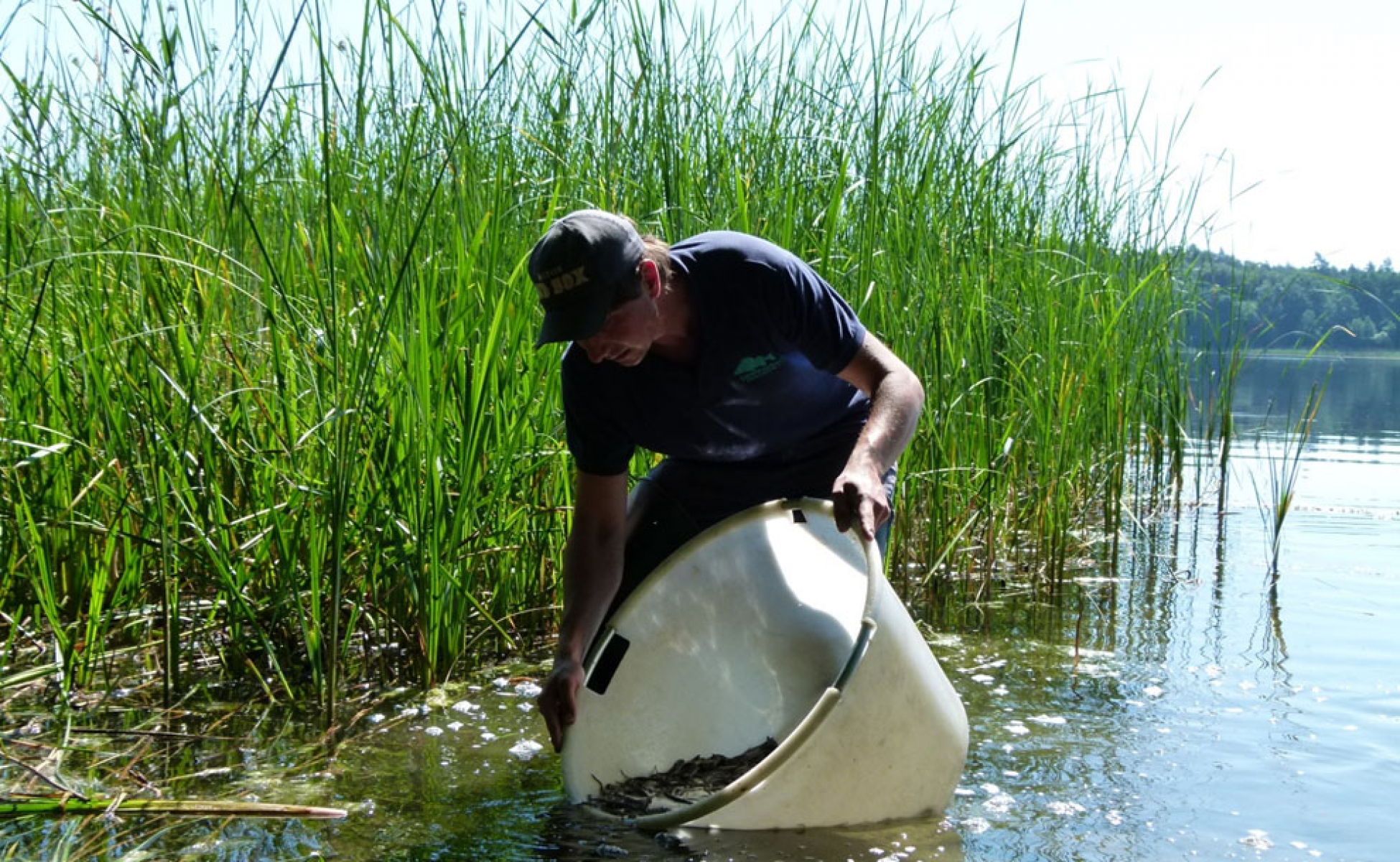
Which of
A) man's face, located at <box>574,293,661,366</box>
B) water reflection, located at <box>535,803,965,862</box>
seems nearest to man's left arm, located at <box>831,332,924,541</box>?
man's face, located at <box>574,293,661,366</box>

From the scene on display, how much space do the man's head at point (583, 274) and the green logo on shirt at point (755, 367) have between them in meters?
0.33

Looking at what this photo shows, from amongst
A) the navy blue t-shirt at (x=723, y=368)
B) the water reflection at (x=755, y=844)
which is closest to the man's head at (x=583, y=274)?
the navy blue t-shirt at (x=723, y=368)

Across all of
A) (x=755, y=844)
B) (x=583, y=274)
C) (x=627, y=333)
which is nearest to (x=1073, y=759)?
(x=755, y=844)

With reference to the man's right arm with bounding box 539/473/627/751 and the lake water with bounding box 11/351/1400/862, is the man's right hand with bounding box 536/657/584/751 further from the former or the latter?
the lake water with bounding box 11/351/1400/862

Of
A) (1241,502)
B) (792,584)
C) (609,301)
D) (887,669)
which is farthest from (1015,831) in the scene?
(1241,502)

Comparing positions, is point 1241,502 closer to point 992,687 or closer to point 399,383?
point 992,687

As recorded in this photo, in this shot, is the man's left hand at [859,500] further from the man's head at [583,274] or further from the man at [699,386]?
the man's head at [583,274]

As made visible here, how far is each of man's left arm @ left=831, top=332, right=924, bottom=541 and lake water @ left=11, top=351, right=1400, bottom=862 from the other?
0.53 m

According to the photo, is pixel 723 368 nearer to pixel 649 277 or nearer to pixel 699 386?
pixel 699 386

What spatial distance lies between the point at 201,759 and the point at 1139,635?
2.58 metres

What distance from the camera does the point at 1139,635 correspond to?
3.91 metres

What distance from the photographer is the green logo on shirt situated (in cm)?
251

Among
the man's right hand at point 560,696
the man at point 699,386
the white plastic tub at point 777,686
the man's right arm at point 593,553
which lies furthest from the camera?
the man's right arm at point 593,553

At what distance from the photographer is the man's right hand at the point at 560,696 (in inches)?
95.5
